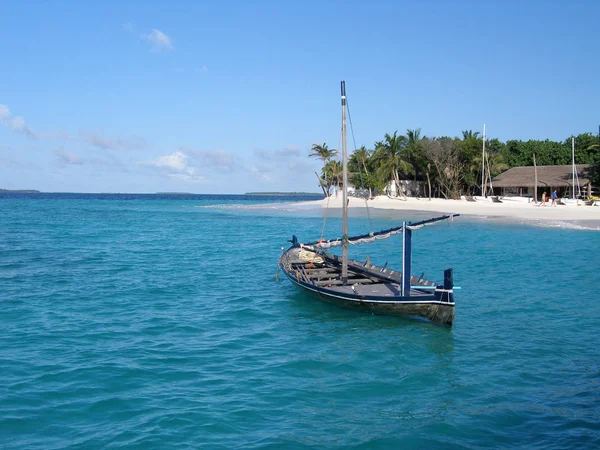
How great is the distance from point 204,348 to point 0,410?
172 inches

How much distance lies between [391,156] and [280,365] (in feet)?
206

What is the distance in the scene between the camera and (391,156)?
71312mm

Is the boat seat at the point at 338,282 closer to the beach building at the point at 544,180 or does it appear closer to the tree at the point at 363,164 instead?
the beach building at the point at 544,180

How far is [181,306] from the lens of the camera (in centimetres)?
1636

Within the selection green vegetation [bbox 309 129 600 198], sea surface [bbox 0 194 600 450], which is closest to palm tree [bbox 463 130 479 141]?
green vegetation [bbox 309 129 600 198]

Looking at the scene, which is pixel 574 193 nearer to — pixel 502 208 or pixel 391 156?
pixel 502 208

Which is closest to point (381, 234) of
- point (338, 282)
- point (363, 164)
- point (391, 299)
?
point (338, 282)

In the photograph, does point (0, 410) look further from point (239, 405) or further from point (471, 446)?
point (471, 446)

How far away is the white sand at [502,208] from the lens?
1858 inches

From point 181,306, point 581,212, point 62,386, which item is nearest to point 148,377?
point 62,386

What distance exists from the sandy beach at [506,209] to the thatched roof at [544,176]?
3.68 metres

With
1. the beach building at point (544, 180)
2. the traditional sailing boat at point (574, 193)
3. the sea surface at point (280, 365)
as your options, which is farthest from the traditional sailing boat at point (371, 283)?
the beach building at point (544, 180)

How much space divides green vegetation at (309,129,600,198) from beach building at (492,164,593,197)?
6.90 feet

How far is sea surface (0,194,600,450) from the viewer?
817 centimetres
